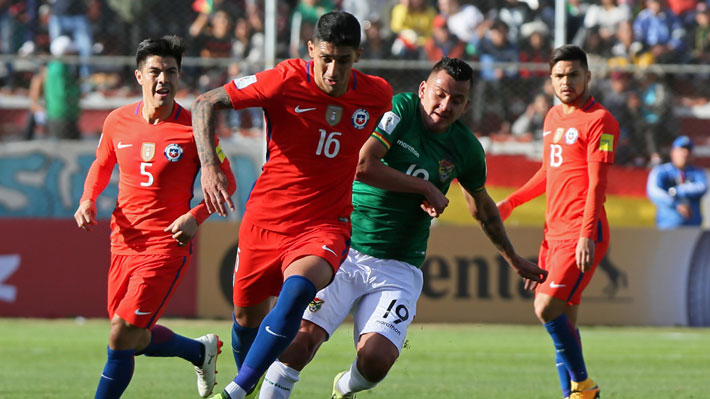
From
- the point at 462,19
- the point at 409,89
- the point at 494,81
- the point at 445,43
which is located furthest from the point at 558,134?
the point at 462,19

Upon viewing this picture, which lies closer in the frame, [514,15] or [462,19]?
[514,15]

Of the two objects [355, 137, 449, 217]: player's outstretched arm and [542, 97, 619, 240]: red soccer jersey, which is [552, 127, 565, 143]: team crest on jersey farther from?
[355, 137, 449, 217]: player's outstretched arm

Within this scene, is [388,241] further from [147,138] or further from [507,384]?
[507,384]

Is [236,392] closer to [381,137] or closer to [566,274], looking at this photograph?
[381,137]

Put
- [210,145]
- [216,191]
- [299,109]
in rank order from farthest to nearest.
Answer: [299,109] → [210,145] → [216,191]

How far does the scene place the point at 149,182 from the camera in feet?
23.2

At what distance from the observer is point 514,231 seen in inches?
577

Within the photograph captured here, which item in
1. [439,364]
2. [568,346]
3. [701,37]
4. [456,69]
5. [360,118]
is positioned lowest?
[439,364]

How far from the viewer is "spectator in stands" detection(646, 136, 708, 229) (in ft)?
49.4

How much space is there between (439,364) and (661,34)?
26.4ft

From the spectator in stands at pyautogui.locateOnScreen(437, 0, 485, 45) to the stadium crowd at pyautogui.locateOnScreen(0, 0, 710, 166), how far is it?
15mm

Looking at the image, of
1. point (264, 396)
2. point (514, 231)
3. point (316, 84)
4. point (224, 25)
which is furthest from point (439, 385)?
point (224, 25)

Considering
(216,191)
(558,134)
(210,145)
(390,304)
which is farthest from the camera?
(558,134)

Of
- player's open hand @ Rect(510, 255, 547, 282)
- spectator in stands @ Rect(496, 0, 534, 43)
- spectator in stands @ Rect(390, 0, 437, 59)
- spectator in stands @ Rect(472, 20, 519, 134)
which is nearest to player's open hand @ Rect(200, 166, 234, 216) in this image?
player's open hand @ Rect(510, 255, 547, 282)
